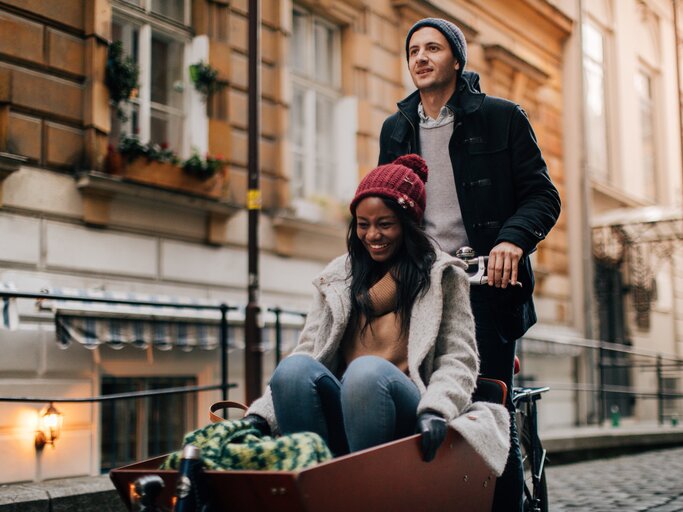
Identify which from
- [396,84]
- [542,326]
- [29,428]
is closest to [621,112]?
[542,326]

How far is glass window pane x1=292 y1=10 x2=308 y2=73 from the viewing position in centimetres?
1128

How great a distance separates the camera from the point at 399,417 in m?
2.59

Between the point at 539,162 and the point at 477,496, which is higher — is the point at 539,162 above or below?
above

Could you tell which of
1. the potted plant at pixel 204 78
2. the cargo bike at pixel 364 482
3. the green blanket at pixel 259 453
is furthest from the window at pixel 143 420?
the green blanket at pixel 259 453

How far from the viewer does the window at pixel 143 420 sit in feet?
26.9

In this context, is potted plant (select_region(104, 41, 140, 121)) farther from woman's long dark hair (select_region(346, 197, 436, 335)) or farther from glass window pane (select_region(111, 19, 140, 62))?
woman's long dark hair (select_region(346, 197, 436, 335))

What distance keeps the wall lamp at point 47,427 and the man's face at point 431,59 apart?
4841mm

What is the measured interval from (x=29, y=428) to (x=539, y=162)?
511cm

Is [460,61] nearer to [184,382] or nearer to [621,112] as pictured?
[184,382]

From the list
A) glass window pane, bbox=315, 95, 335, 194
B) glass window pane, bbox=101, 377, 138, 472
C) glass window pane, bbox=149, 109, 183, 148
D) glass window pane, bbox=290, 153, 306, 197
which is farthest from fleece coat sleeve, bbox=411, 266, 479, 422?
glass window pane, bbox=315, 95, 335, 194

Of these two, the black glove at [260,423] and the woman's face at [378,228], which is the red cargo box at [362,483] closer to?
the black glove at [260,423]

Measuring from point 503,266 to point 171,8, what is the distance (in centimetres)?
735

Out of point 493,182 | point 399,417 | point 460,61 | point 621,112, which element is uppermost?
point 621,112

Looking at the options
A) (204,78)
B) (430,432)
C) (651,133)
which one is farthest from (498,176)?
(651,133)
